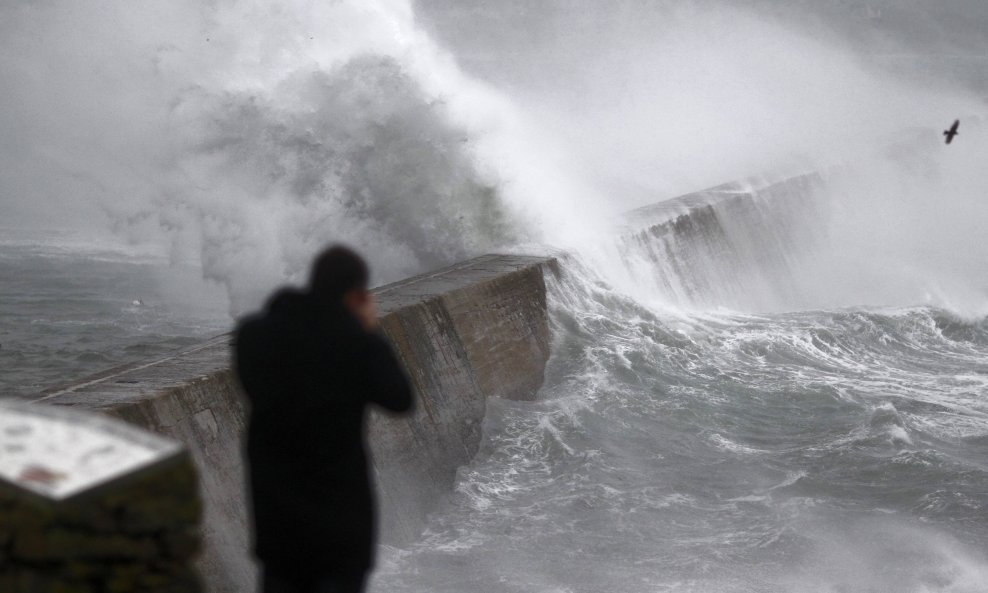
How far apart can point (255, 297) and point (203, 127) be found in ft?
7.70

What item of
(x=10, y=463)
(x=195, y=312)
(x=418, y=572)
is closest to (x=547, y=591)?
(x=418, y=572)

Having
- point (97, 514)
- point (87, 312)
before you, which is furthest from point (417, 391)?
point (87, 312)

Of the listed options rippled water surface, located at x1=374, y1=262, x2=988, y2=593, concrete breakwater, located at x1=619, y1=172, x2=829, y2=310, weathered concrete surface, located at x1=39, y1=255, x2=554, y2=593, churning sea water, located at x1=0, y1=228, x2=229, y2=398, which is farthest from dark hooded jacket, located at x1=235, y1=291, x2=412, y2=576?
concrete breakwater, located at x1=619, y1=172, x2=829, y2=310

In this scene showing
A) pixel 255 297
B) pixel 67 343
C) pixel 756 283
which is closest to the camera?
pixel 67 343

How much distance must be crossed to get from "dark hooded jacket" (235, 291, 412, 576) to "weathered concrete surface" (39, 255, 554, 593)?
3094mm

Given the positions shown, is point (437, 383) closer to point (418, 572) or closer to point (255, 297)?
point (418, 572)

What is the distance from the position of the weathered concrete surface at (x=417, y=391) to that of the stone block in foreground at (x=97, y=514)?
3.10 metres

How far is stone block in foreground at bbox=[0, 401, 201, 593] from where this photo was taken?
244cm

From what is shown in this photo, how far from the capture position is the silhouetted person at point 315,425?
8.87ft

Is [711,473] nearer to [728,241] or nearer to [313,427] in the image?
[313,427]

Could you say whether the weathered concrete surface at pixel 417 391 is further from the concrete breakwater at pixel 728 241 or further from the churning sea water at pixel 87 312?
the concrete breakwater at pixel 728 241

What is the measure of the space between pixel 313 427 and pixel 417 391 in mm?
5637

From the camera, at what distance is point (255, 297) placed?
533 inches

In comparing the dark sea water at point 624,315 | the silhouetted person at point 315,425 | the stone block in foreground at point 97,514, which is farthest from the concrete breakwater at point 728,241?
the stone block in foreground at point 97,514
